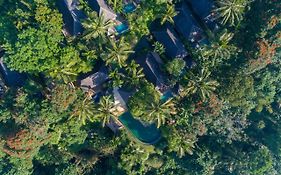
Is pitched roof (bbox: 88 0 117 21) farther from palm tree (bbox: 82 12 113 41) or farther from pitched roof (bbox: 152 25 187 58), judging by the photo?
pitched roof (bbox: 152 25 187 58)

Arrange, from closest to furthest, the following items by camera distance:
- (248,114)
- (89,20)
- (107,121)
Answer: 1. (89,20)
2. (107,121)
3. (248,114)

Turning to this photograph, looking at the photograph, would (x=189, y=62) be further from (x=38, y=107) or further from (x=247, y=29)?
(x=38, y=107)

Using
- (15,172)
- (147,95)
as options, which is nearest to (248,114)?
(147,95)

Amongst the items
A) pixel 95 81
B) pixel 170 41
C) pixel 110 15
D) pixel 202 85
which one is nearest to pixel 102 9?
pixel 110 15

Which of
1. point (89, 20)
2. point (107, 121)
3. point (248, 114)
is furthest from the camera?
point (248, 114)

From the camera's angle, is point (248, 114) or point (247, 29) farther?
point (248, 114)

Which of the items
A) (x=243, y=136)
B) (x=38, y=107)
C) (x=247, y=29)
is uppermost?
(x=38, y=107)

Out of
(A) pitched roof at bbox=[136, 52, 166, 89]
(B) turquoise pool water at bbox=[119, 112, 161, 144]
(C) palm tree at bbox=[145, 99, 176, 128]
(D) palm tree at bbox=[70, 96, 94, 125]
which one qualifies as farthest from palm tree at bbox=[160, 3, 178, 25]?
(D) palm tree at bbox=[70, 96, 94, 125]

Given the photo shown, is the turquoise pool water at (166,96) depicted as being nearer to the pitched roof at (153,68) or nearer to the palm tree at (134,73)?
the pitched roof at (153,68)
